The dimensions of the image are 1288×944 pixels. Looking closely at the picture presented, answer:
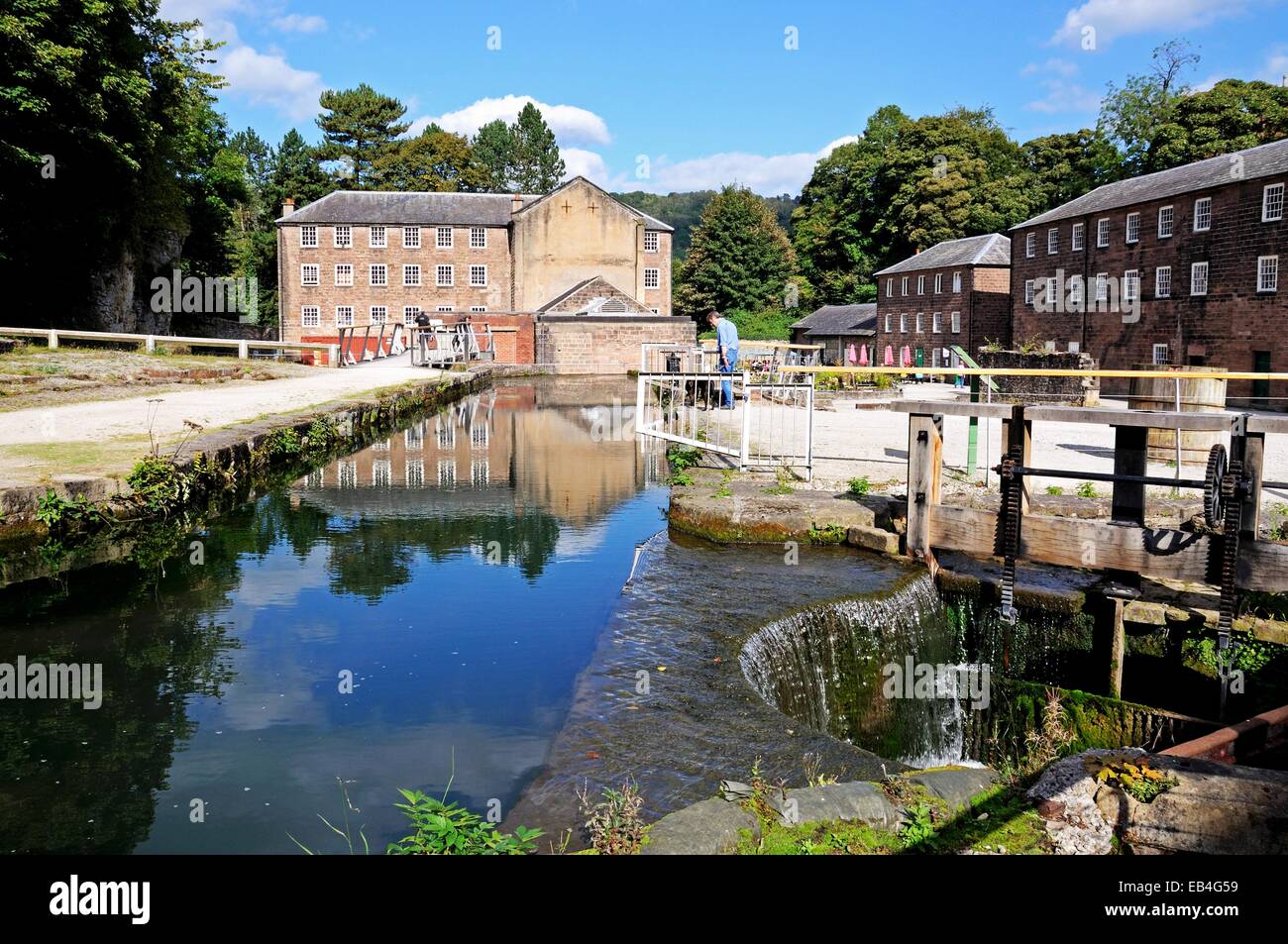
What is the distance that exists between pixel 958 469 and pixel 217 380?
20.0 metres

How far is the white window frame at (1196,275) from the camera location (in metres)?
32.5

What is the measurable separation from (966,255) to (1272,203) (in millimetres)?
19963

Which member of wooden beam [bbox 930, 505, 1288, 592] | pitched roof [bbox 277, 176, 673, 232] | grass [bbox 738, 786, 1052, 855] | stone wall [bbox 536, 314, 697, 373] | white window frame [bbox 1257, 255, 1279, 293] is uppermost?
pitched roof [bbox 277, 176, 673, 232]

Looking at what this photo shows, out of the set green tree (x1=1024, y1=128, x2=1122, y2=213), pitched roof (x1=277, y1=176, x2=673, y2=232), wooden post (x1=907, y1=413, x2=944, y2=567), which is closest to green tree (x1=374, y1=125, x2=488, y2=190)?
pitched roof (x1=277, y1=176, x2=673, y2=232)

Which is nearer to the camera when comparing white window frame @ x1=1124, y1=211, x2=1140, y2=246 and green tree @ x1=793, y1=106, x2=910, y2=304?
white window frame @ x1=1124, y1=211, x2=1140, y2=246

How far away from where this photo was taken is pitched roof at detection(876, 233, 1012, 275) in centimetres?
4719

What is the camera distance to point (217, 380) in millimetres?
25469

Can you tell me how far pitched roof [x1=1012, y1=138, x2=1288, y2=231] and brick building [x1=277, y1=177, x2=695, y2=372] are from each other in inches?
945

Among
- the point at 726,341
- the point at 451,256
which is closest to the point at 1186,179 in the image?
the point at 726,341

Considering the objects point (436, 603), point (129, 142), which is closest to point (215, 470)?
point (436, 603)

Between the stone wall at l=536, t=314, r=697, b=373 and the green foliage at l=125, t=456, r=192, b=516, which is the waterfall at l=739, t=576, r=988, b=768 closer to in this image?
the green foliage at l=125, t=456, r=192, b=516

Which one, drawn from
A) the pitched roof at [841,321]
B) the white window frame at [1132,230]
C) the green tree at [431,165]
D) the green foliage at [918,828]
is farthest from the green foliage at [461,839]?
the green tree at [431,165]

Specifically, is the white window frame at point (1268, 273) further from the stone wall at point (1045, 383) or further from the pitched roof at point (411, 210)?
the pitched roof at point (411, 210)

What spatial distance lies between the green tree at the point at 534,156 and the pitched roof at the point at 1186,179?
7089cm
